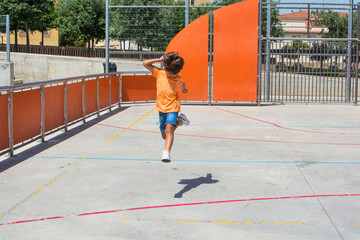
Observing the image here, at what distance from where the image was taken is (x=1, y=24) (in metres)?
23.7

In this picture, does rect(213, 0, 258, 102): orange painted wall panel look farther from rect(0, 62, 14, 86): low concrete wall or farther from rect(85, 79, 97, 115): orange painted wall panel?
rect(0, 62, 14, 86): low concrete wall

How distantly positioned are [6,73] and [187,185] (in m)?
18.3

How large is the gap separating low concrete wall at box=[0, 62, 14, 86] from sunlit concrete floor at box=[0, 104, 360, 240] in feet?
39.7

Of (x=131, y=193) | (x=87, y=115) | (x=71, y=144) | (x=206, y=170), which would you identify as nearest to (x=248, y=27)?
(x=87, y=115)

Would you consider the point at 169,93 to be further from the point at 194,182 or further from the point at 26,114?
the point at 26,114

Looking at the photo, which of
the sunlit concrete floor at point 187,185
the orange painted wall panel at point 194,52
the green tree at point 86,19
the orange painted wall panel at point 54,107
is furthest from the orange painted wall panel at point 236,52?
the green tree at point 86,19

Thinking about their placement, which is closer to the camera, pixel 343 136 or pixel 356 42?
pixel 343 136

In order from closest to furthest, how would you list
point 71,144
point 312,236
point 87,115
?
point 312,236 → point 71,144 → point 87,115

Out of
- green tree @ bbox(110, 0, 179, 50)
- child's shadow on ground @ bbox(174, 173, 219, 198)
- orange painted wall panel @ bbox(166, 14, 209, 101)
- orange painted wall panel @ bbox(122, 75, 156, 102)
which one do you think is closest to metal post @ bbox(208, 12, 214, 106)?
orange painted wall panel @ bbox(166, 14, 209, 101)

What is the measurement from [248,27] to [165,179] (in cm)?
1066

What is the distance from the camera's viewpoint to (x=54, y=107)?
10703 mm

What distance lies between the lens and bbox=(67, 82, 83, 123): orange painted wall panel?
38.2 ft

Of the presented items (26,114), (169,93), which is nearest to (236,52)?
(26,114)

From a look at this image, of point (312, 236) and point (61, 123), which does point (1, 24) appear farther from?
point (312, 236)
